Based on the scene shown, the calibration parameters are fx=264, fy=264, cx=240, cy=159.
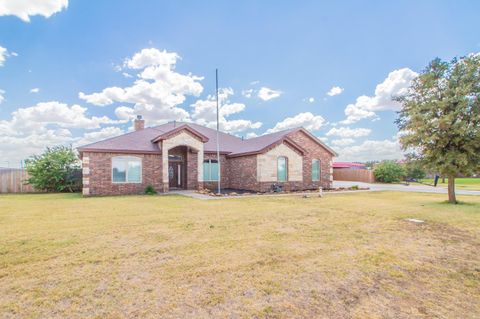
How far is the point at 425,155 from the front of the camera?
39.5 feet

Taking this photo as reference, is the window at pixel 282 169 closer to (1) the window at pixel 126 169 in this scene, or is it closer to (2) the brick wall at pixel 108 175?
(2) the brick wall at pixel 108 175

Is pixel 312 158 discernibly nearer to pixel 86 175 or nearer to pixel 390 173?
pixel 390 173

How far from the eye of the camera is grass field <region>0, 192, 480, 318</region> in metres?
2.96

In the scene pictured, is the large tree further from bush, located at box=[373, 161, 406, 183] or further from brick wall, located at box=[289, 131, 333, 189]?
bush, located at box=[373, 161, 406, 183]

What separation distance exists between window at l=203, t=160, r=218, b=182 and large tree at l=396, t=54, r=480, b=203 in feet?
40.8

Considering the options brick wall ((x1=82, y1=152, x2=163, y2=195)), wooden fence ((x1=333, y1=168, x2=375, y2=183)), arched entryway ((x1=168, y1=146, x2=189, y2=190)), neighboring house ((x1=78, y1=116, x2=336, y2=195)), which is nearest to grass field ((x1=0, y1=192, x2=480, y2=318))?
brick wall ((x1=82, y1=152, x2=163, y2=195))

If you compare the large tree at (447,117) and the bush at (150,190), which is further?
the bush at (150,190)

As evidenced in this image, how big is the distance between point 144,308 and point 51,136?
2411 cm

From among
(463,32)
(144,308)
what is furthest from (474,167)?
(144,308)

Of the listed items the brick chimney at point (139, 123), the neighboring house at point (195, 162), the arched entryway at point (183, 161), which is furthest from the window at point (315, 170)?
the brick chimney at point (139, 123)

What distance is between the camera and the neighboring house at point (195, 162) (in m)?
16.3

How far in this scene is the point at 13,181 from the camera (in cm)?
1903

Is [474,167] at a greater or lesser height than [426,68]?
lesser

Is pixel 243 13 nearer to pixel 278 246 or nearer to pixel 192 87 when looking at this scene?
pixel 192 87
